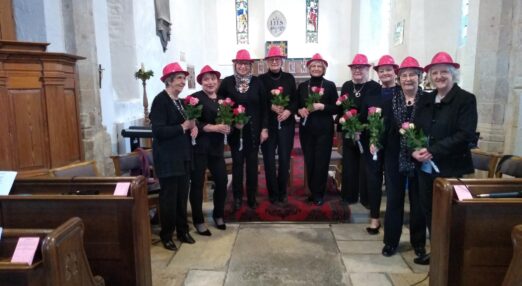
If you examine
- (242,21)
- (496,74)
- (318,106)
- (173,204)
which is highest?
(242,21)

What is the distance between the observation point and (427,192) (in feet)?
8.35

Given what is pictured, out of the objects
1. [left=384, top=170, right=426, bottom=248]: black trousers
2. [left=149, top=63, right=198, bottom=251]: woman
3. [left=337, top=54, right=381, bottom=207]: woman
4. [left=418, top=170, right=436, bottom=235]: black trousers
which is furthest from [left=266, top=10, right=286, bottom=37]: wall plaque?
[left=418, top=170, right=436, bottom=235]: black trousers

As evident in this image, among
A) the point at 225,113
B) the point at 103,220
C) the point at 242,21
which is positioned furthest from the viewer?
the point at 242,21

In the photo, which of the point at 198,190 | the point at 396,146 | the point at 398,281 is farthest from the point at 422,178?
the point at 198,190

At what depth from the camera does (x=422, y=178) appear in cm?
257

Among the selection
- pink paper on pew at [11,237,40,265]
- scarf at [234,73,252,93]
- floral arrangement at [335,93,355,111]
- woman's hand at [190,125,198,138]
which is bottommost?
A: pink paper on pew at [11,237,40,265]

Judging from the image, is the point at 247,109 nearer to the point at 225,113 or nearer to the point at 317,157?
the point at 225,113

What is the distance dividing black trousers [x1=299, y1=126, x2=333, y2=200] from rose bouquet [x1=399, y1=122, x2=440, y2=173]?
4.12ft

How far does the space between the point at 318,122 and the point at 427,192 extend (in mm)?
1384

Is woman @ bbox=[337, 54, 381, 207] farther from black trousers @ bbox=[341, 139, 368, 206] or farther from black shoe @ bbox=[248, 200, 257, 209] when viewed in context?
black shoe @ bbox=[248, 200, 257, 209]

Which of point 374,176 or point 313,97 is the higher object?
point 313,97

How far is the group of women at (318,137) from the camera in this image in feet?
7.95

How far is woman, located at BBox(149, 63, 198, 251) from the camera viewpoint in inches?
112

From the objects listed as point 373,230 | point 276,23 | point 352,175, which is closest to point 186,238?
point 373,230
